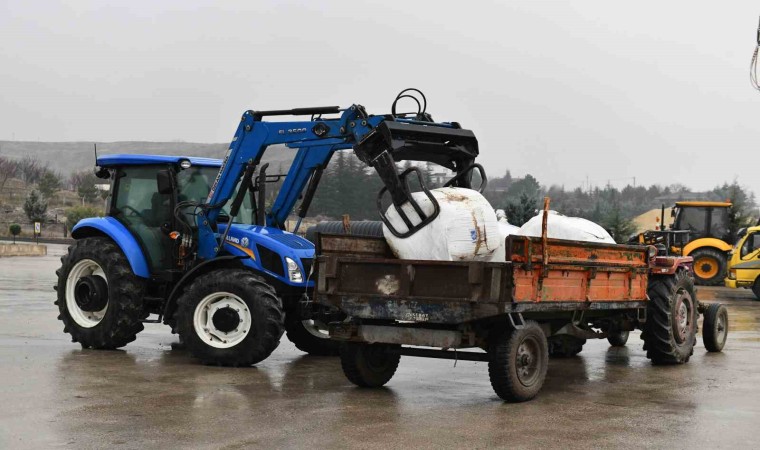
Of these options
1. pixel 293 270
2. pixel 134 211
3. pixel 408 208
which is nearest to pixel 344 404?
pixel 408 208

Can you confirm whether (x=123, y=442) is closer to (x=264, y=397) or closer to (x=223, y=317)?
(x=264, y=397)

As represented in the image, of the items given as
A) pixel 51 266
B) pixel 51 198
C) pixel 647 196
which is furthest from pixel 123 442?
pixel 647 196

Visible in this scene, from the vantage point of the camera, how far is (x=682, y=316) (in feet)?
42.9

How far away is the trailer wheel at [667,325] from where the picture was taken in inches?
497

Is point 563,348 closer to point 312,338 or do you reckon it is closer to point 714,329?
point 714,329

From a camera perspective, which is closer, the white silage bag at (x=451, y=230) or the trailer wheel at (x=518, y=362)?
the trailer wheel at (x=518, y=362)

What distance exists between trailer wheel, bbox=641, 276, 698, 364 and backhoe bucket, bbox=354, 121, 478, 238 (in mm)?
3046

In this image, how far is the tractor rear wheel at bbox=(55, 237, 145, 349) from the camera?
12734 millimetres

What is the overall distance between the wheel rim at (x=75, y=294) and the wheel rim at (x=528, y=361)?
573cm

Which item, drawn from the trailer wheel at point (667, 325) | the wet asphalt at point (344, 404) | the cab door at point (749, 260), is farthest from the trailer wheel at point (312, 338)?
the cab door at point (749, 260)

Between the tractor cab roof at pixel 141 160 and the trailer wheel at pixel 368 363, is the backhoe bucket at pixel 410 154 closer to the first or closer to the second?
the trailer wheel at pixel 368 363

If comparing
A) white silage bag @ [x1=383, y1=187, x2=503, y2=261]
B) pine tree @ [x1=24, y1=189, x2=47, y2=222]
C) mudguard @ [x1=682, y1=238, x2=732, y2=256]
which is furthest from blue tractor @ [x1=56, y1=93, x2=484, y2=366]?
pine tree @ [x1=24, y1=189, x2=47, y2=222]

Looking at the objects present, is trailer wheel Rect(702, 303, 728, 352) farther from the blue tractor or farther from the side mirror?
the side mirror

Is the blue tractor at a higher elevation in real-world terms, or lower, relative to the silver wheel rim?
higher
